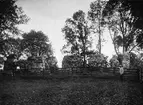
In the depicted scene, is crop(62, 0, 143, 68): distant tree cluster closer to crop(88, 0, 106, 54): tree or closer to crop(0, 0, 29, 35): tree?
crop(88, 0, 106, 54): tree

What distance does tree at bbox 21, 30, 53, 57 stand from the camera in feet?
134

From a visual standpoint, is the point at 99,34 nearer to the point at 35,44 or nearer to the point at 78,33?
the point at 78,33

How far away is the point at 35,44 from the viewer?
41.3m

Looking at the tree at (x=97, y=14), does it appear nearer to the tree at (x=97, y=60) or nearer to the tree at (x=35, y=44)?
the tree at (x=97, y=60)

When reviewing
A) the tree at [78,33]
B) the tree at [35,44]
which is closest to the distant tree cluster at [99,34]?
the tree at [78,33]

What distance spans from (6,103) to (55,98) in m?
3.42

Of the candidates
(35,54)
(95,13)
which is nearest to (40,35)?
(35,54)

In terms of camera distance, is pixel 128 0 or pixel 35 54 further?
pixel 35 54

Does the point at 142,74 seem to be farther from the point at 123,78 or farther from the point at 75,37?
the point at 75,37

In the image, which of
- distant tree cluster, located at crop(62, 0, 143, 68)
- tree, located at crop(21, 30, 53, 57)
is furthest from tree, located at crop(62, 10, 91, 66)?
tree, located at crop(21, 30, 53, 57)

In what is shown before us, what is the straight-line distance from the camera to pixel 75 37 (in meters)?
32.7

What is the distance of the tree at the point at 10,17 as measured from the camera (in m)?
17.0

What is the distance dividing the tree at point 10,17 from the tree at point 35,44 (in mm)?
21143

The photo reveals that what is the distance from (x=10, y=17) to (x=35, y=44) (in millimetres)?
22891
